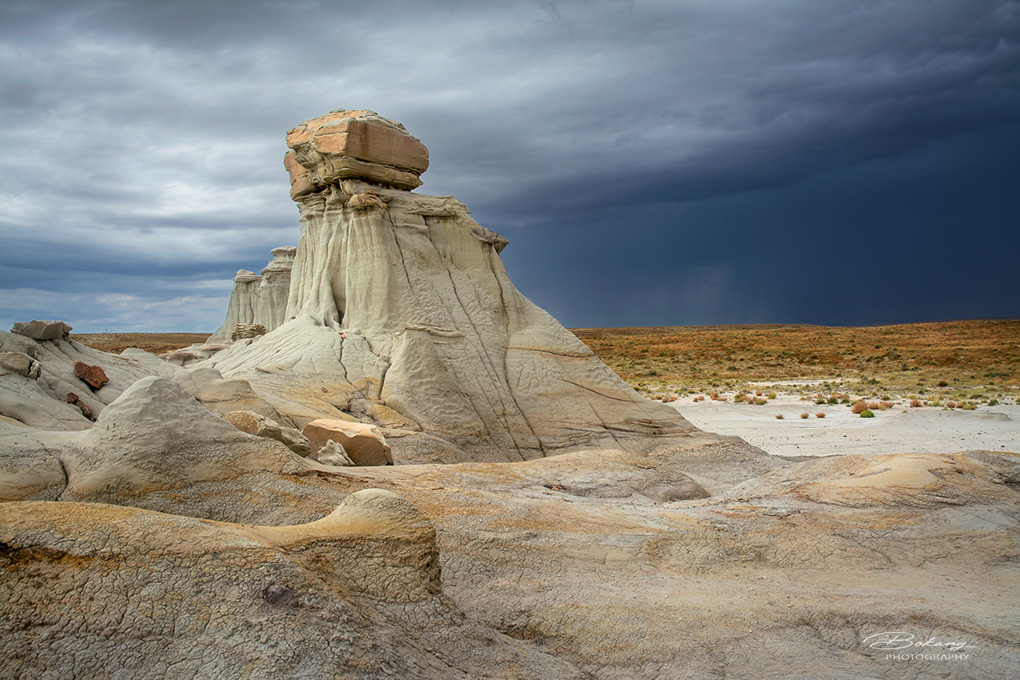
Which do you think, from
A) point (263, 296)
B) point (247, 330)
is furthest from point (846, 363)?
point (247, 330)

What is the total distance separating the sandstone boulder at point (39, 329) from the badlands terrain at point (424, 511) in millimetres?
56

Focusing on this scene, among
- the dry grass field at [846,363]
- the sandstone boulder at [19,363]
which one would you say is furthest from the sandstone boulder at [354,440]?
the dry grass field at [846,363]

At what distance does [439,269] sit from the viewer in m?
16.4

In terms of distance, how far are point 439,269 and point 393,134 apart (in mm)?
3204

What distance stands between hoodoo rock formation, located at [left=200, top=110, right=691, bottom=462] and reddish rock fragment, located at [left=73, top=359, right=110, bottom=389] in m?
3.02

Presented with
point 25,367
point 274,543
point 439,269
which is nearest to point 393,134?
point 439,269

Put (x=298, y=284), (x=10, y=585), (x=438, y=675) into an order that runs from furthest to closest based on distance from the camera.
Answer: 1. (x=298, y=284)
2. (x=438, y=675)
3. (x=10, y=585)

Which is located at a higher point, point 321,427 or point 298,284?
point 298,284

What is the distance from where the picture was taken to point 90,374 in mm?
9797

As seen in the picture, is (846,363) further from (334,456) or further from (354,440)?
(334,456)

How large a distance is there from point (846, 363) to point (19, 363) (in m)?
45.6

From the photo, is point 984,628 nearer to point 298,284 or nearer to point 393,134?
point 393,134

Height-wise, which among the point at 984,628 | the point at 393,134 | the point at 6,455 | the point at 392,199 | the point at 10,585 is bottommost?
the point at 984,628

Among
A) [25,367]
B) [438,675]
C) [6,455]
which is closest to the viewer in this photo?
[438,675]
